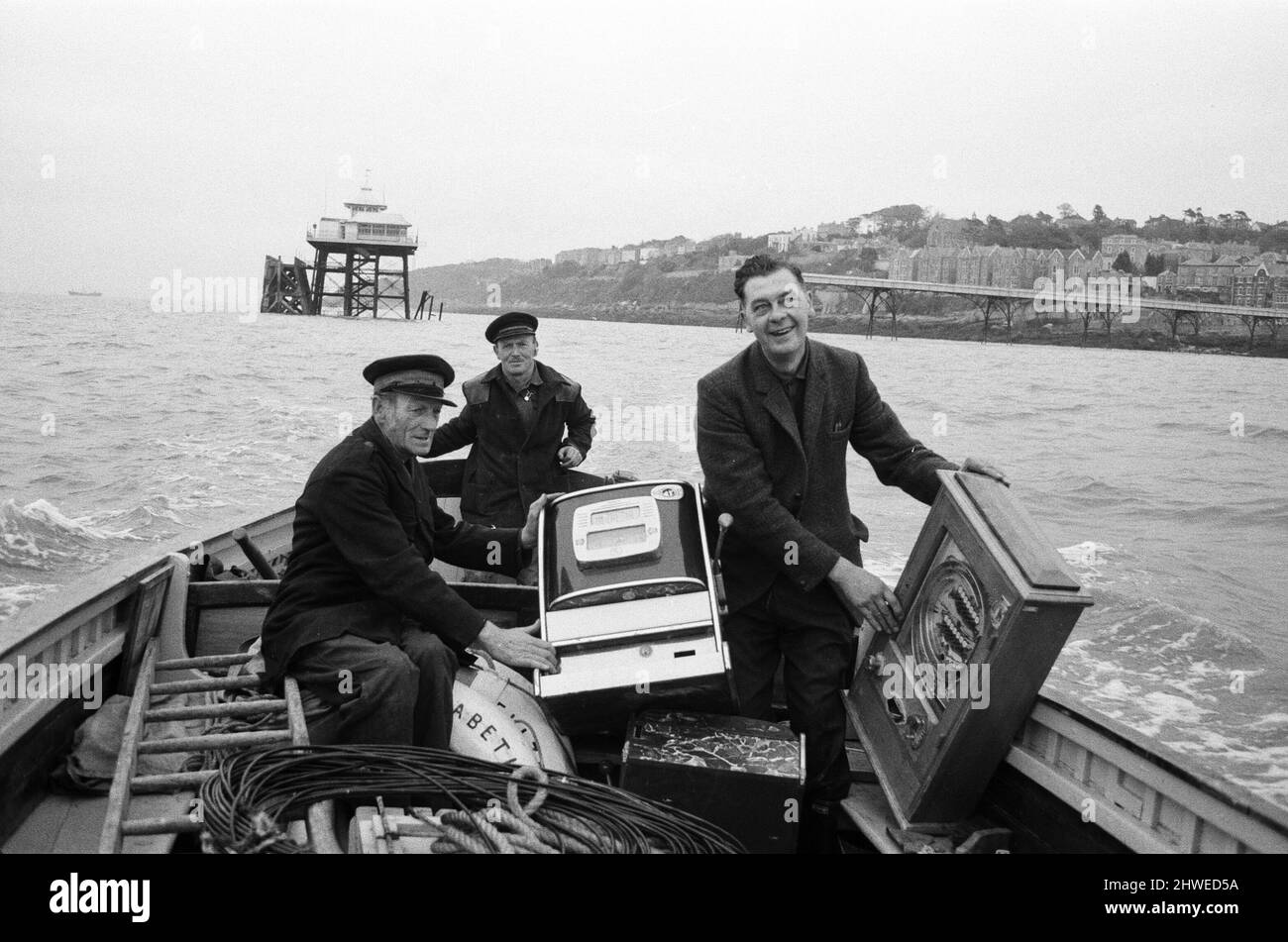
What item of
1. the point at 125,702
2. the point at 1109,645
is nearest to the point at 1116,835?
the point at 125,702

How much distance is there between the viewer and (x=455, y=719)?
368 cm

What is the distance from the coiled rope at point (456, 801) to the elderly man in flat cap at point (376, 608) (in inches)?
12.9

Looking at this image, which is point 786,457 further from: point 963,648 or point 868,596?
point 963,648

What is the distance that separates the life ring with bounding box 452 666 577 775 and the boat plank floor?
93cm

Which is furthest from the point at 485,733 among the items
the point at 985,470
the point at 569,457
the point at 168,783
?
the point at 569,457

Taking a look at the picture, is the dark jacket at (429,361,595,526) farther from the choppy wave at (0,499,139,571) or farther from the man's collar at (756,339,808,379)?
the choppy wave at (0,499,139,571)

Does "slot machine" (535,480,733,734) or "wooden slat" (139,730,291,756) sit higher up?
"slot machine" (535,480,733,734)

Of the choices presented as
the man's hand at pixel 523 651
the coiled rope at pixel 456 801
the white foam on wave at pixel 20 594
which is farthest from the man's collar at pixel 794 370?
the white foam on wave at pixel 20 594

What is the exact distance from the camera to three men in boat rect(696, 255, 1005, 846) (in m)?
3.83

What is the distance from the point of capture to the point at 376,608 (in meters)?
3.69

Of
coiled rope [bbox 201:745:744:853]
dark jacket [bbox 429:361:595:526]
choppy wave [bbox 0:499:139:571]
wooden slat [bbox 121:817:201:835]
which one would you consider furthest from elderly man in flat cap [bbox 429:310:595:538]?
choppy wave [bbox 0:499:139:571]

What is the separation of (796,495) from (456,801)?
180cm
